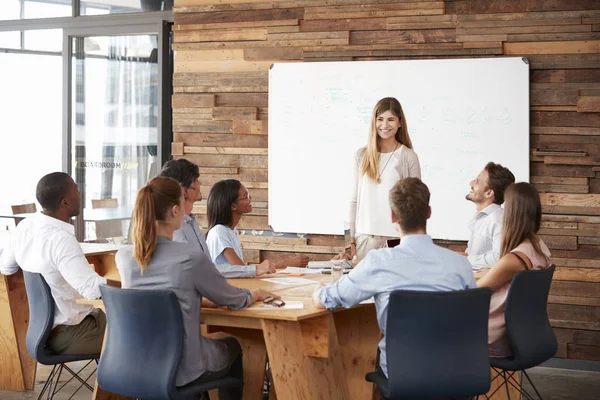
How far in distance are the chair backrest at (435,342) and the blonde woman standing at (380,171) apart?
1684mm

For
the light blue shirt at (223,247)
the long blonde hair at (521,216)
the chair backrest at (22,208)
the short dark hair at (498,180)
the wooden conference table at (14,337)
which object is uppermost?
the short dark hair at (498,180)

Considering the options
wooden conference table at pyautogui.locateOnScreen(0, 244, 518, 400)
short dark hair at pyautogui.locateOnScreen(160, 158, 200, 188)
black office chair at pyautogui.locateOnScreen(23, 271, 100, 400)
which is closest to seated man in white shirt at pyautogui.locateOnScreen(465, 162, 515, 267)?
wooden conference table at pyautogui.locateOnScreen(0, 244, 518, 400)

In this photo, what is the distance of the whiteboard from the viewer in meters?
5.69

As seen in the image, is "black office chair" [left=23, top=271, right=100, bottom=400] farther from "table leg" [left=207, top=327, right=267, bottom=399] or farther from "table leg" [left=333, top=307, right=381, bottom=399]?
"table leg" [left=333, top=307, right=381, bottom=399]

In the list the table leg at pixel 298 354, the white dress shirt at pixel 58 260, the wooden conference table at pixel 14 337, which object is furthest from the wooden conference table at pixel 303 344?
the wooden conference table at pixel 14 337

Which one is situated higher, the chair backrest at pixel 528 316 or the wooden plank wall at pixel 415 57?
the wooden plank wall at pixel 415 57

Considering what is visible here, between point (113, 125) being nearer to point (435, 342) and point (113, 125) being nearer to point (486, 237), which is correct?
point (486, 237)

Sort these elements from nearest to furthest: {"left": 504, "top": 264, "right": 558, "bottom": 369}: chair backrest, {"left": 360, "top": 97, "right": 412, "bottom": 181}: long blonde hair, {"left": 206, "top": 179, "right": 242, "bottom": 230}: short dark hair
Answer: {"left": 504, "top": 264, "right": 558, "bottom": 369}: chair backrest
{"left": 206, "top": 179, "right": 242, "bottom": 230}: short dark hair
{"left": 360, "top": 97, "right": 412, "bottom": 181}: long blonde hair

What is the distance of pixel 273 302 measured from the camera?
3330mm

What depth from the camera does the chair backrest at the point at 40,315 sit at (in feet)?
12.5

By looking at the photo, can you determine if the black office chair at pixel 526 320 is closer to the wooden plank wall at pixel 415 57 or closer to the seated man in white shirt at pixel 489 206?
the seated man in white shirt at pixel 489 206

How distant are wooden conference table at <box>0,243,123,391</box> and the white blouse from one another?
2.02 m

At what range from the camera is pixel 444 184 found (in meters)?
5.86

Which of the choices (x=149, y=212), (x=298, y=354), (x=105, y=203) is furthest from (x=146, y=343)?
(x=105, y=203)
